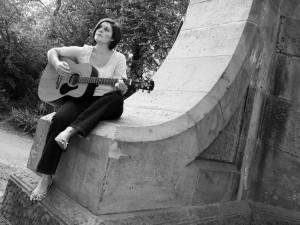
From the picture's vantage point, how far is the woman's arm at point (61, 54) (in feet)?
8.29

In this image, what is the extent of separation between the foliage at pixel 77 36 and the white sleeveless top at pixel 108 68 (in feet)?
29.9

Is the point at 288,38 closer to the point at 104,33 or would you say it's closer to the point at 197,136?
the point at 197,136

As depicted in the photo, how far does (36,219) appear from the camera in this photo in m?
2.43

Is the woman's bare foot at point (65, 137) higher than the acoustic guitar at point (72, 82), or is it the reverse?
the acoustic guitar at point (72, 82)

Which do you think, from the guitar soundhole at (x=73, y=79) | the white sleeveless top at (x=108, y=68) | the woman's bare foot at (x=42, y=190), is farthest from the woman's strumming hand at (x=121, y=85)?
the woman's bare foot at (x=42, y=190)

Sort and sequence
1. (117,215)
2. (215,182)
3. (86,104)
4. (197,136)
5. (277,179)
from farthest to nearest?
1. (277,179)
2. (215,182)
3. (197,136)
4. (86,104)
5. (117,215)

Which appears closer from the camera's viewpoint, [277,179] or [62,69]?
[62,69]

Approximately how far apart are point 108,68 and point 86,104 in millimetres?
344

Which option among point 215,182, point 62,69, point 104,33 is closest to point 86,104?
point 62,69

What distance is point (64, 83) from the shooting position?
2557mm

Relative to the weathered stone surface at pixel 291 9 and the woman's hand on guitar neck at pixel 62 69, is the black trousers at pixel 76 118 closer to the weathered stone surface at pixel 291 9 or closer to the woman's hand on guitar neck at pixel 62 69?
the woman's hand on guitar neck at pixel 62 69

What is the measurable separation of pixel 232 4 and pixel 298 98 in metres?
1.25

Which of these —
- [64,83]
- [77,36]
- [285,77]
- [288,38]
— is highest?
[77,36]

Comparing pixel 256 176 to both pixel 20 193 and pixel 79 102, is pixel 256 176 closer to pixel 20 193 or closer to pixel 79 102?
pixel 79 102
